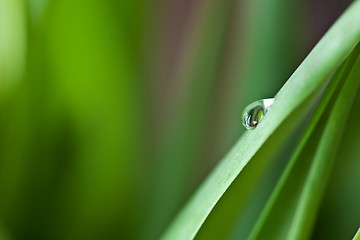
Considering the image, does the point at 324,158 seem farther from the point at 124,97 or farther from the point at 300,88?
the point at 124,97

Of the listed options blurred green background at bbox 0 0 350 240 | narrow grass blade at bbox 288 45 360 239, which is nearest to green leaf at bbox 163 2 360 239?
narrow grass blade at bbox 288 45 360 239

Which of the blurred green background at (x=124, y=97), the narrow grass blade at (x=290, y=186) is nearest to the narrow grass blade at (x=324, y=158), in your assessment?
the narrow grass blade at (x=290, y=186)

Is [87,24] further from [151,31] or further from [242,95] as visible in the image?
[242,95]

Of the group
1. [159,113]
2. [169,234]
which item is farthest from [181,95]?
[169,234]

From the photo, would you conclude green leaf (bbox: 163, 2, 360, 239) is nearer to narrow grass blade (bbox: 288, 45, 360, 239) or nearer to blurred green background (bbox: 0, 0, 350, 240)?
narrow grass blade (bbox: 288, 45, 360, 239)

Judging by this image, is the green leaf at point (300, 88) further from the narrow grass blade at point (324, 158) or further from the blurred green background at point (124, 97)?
the blurred green background at point (124, 97)

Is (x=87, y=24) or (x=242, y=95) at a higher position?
(x=87, y=24)

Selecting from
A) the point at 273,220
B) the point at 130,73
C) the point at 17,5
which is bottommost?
the point at 273,220

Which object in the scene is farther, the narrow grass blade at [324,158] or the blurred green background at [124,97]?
the blurred green background at [124,97]

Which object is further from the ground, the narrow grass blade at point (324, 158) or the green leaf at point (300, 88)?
the green leaf at point (300, 88)
